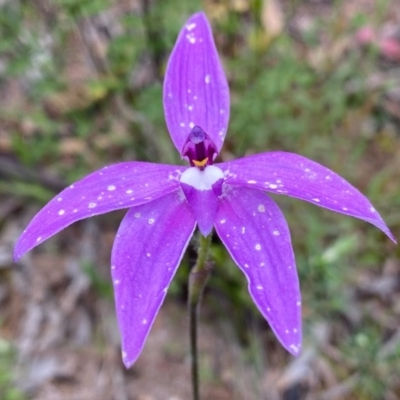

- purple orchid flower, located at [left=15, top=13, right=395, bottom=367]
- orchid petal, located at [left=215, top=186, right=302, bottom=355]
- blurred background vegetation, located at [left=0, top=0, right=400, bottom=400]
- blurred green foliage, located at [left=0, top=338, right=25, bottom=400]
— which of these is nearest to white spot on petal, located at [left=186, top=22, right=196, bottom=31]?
purple orchid flower, located at [left=15, top=13, right=395, bottom=367]

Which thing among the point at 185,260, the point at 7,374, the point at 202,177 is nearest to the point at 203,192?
the point at 202,177

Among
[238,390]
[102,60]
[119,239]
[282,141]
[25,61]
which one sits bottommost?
[238,390]

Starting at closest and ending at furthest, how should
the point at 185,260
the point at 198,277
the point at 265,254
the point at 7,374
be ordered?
the point at 265,254 → the point at 198,277 → the point at 185,260 → the point at 7,374

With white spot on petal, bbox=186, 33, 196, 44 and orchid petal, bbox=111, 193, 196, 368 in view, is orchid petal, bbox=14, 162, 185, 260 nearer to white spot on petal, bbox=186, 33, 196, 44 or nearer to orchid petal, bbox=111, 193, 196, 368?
orchid petal, bbox=111, 193, 196, 368

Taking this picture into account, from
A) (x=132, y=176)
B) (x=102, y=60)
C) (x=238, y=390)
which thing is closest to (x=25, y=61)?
(x=102, y=60)

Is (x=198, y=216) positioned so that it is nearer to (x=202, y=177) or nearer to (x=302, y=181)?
(x=202, y=177)

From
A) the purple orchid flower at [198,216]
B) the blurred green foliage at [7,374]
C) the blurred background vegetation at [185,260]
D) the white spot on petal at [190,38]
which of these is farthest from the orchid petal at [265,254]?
the blurred green foliage at [7,374]

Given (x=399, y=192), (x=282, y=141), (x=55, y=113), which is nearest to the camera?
(x=399, y=192)

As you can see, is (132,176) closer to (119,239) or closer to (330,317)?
(119,239)
